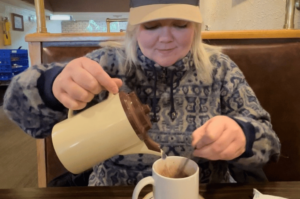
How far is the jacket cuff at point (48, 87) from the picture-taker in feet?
2.17

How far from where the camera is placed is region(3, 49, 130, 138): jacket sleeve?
69 centimetres

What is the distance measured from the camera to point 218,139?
55cm

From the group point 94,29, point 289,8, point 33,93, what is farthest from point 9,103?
point 94,29

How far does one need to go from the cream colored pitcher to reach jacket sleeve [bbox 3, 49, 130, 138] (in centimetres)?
19

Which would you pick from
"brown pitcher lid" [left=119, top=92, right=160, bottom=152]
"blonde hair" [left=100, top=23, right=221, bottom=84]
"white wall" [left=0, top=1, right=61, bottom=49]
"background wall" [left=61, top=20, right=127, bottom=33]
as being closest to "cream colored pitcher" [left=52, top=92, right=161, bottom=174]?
"brown pitcher lid" [left=119, top=92, right=160, bottom=152]

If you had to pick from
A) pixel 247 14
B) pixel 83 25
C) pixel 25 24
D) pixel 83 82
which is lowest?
pixel 83 82

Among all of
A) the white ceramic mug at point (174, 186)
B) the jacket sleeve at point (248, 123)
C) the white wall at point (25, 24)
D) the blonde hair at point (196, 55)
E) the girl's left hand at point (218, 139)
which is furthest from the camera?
the white wall at point (25, 24)

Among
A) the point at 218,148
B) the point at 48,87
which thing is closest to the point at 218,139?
the point at 218,148

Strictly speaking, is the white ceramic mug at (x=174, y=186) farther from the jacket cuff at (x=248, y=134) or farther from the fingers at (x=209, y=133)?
the jacket cuff at (x=248, y=134)

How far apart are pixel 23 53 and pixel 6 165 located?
3091mm

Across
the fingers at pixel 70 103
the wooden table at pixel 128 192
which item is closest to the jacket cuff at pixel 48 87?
the fingers at pixel 70 103

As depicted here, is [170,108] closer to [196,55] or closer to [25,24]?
[196,55]

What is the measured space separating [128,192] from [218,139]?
0.22 metres

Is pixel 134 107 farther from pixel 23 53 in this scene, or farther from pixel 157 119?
pixel 23 53
